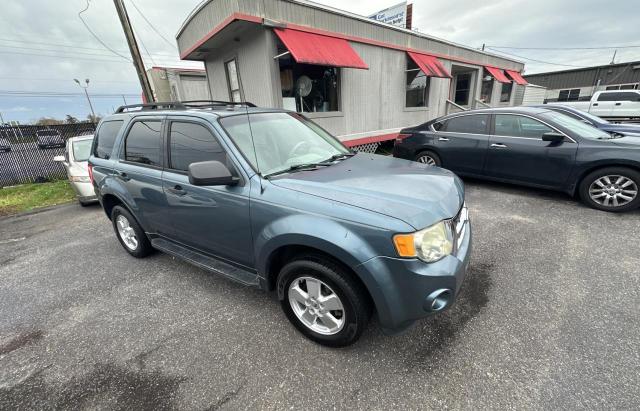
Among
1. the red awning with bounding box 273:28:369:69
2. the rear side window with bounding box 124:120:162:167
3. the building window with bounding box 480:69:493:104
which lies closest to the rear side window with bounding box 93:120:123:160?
the rear side window with bounding box 124:120:162:167

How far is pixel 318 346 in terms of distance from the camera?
2.17 m

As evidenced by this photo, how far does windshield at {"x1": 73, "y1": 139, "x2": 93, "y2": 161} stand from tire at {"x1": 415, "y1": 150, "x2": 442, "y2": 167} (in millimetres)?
7297

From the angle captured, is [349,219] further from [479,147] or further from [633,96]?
[633,96]

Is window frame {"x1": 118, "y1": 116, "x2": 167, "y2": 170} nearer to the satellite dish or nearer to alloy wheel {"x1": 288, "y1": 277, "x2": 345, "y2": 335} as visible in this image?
alloy wheel {"x1": 288, "y1": 277, "x2": 345, "y2": 335}

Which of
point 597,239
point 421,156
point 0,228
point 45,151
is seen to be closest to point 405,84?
point 421,156

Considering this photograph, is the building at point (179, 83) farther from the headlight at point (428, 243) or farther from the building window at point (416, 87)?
the headlight at point (428, 243)

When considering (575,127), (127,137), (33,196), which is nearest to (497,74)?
(575,127)

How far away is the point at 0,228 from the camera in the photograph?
17.6 ft

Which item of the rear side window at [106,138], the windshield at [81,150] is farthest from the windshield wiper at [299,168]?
the windshield at [81,150]

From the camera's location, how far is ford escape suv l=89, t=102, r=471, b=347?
1727 mm

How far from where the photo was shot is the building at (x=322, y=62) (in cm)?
662

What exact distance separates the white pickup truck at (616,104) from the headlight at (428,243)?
1941 cm

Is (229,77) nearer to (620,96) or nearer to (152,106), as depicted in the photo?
(152,106)

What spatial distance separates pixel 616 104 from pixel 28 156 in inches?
988
